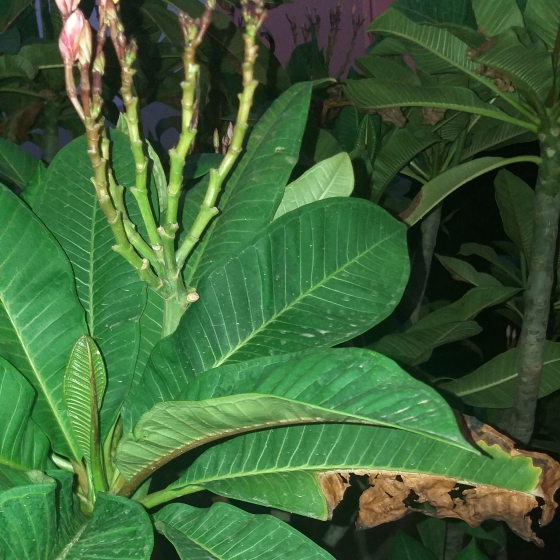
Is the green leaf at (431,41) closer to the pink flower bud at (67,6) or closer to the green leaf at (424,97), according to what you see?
the green leaf at (424,97)

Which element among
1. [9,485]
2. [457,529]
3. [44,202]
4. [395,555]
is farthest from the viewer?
[457,529]

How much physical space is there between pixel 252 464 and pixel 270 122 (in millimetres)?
316

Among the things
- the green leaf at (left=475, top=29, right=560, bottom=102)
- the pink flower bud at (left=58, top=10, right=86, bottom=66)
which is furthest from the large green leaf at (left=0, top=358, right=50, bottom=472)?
the green leaf at (left=475, top=29, right=560, bottom=102)

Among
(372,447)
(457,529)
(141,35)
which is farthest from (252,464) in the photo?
(141,35)

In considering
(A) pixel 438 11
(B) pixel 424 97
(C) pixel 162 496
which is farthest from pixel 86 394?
(A) pixel 438 11

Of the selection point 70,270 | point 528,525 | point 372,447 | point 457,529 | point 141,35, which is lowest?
point 457,529

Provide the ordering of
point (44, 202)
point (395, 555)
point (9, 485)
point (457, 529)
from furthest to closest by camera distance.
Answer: point (457, 529)
point (395, 555)
point (44, 202)
point (9, 485)

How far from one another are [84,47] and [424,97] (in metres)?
0.64

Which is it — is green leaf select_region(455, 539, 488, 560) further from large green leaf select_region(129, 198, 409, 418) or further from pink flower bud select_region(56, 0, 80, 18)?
pink flower bud select_region(56, 0, 80, 18)

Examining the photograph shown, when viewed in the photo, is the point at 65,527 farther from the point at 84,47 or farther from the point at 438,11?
the point at 438,11

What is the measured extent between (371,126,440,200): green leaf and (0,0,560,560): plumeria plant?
530mm

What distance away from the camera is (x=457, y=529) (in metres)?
1.20

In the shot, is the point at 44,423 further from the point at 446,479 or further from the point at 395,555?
the point at 395,555

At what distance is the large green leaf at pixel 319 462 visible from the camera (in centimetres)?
48
